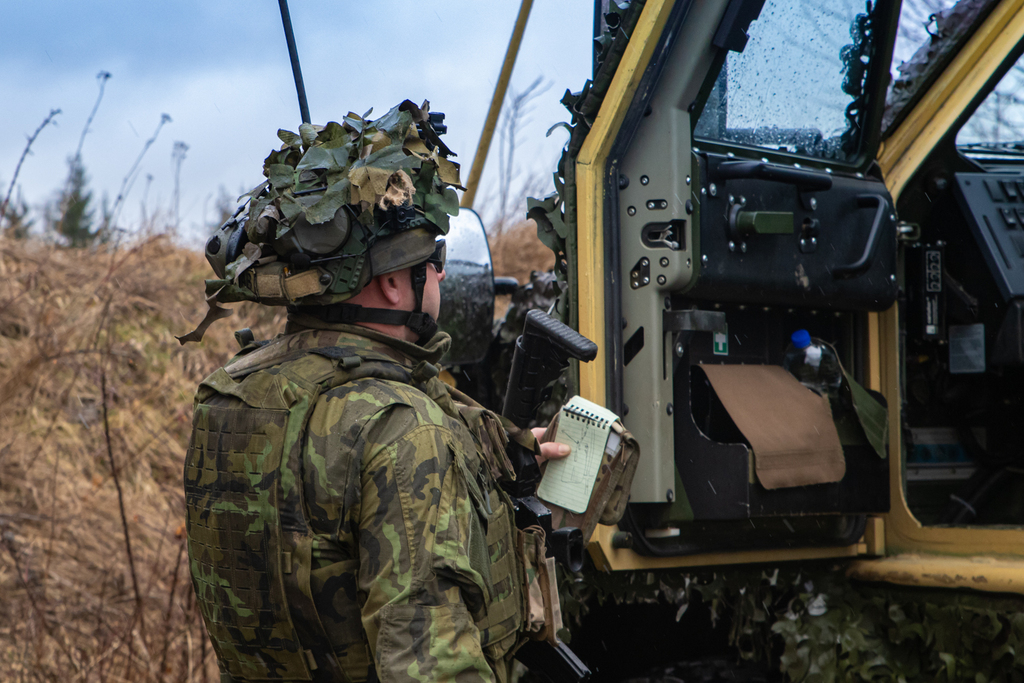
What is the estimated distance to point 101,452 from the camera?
4926mm

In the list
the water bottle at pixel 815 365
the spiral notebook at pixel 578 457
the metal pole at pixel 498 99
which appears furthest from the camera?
the metal pole at pixel 498 99

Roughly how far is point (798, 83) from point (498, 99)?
3.30 feet

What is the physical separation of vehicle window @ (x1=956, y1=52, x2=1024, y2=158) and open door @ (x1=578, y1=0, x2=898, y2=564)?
0.64 m

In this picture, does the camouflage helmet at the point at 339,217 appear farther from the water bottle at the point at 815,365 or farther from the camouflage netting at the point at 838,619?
the water bottle at the point at 815,365

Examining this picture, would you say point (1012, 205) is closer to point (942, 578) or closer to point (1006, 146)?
point (1006, 146)

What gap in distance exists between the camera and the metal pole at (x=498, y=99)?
3.16 meters

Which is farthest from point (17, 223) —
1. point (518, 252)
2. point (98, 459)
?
point (518, 252)

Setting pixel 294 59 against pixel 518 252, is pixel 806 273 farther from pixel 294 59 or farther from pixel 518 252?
pixel 518 252

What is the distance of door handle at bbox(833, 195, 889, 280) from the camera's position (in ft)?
8.82

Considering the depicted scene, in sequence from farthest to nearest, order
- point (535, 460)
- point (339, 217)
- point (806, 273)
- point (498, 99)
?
point (498, 99) → point (806, 273) → point (535, 460) → point (339, 217)

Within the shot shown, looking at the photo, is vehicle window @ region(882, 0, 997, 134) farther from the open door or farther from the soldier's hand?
the soldier's hand

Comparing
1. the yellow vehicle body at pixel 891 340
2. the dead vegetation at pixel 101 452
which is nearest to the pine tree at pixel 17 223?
the dead vegetation at pixel 101 452

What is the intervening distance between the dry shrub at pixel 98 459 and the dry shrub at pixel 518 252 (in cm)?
178

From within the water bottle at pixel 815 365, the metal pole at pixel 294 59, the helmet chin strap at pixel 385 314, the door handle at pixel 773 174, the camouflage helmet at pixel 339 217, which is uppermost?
the metal pole at pixel 294 59
